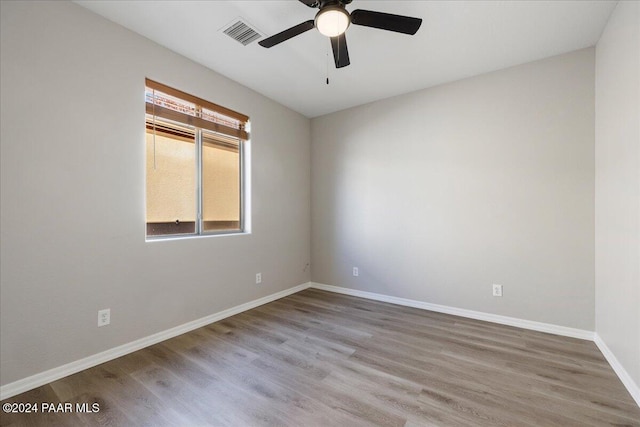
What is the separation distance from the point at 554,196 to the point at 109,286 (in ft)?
13.1

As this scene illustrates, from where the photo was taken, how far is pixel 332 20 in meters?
1.69

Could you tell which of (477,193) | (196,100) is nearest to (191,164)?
(196,100)

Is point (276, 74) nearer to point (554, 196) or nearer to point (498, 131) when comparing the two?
point (498, 131)

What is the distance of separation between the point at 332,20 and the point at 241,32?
3.28ft

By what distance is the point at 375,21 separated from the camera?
1717 millimetres

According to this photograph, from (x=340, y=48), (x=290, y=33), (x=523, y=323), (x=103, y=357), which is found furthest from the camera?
(x=523, y=323)

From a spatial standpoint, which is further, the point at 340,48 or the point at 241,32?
the point at 241,32

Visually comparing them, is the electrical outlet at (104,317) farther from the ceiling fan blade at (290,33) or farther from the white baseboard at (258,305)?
the ceiling fan blade at (290,33)

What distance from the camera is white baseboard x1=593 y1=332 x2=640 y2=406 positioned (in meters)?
1.66

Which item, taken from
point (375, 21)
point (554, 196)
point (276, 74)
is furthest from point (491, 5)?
point (276, 74)

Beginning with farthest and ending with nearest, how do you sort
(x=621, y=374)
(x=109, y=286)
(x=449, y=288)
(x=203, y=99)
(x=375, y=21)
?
(x=449, y=288) → (x=203, y=99) → (x=109, y=286) → (x=621, y=374) → (x=375, y=21)

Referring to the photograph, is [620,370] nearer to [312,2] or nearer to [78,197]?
[312,2]

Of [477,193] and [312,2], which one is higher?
[312,2]

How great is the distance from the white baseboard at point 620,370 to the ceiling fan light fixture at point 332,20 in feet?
9.40
